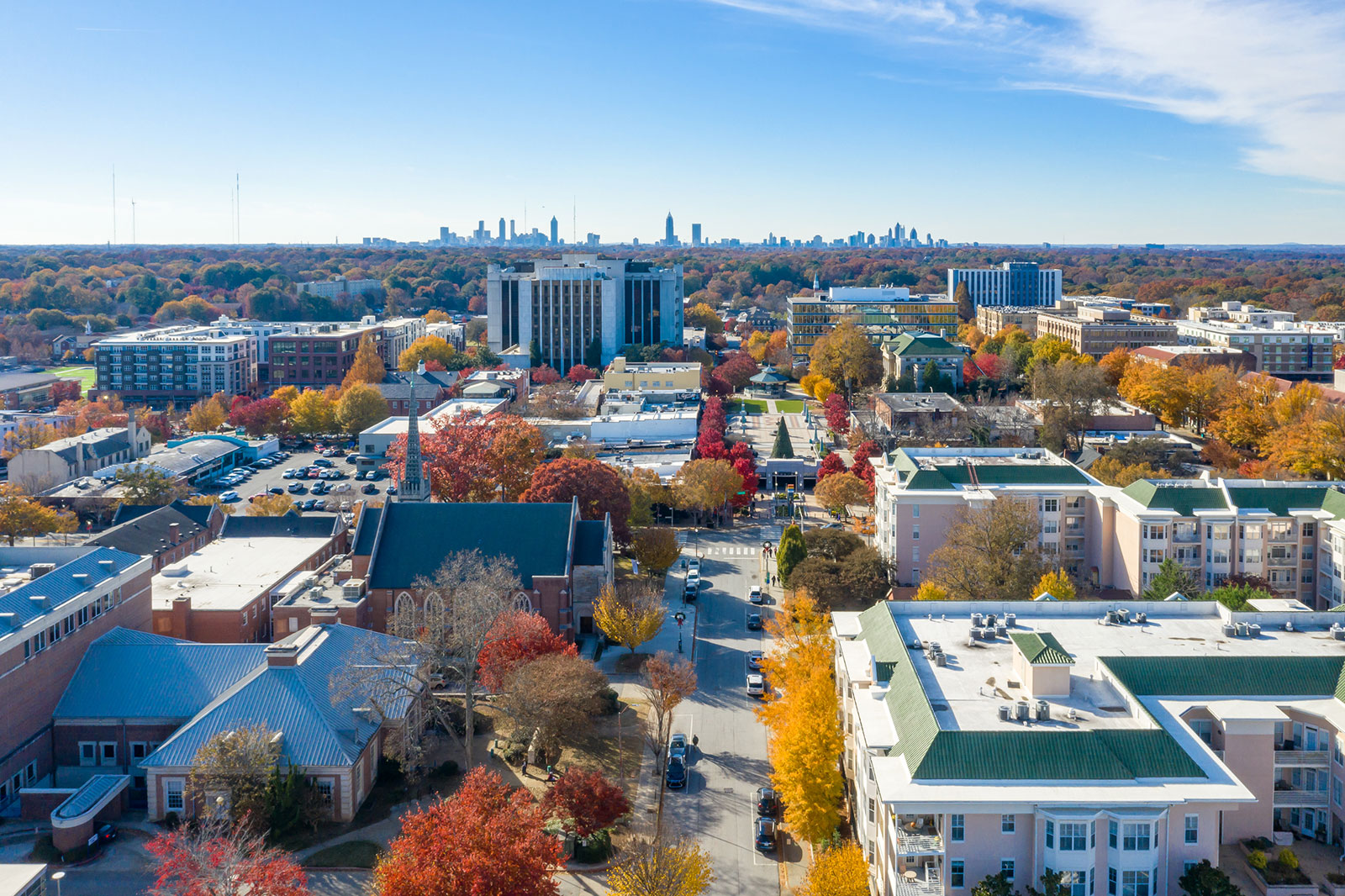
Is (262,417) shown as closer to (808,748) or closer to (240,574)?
(240,574)

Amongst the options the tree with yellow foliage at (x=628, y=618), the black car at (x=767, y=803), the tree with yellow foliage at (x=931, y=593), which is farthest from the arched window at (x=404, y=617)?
the tree with yellow foliage at (x=931, y=593)

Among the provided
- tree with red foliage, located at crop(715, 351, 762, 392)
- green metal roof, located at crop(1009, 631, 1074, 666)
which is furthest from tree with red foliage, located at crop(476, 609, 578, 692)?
tree with red foliage, located at crop(715, 351, 762, 392)

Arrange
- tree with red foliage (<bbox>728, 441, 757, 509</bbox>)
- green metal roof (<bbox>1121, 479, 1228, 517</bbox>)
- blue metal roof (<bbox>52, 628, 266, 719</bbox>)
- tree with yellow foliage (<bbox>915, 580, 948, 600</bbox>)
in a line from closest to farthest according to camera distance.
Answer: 1. blue metal roof (<bbox>52, 628, 266, 719</bbox>)
2. tree with yellow foliage (<bbox>915, 580, 948, 600</bbox>)
3. green metal roof (<bbox>1121, 479, 1228, 517</bbox>)
4. tree with red foliage (<bbox>728, 441, 757, 509</bbox>)

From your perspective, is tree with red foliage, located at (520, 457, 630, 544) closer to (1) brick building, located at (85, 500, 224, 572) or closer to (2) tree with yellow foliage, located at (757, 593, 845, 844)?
(1) brick building, located at (85, 500, 224, 572)

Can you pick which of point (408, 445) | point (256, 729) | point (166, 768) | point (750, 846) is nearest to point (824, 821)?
point (750, 846)

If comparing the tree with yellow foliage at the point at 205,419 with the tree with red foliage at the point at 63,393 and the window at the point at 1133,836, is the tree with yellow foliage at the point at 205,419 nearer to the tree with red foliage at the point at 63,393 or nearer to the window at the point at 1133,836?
the tree with red foliage at the point at 63,393

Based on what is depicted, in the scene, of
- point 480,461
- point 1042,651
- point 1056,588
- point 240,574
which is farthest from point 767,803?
point 480,461
